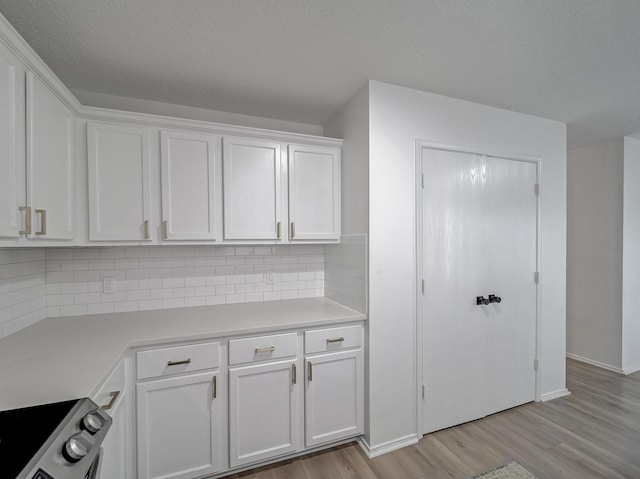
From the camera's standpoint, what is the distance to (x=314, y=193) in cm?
236

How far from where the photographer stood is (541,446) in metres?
2.10

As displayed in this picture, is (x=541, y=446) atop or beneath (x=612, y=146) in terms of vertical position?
beneath

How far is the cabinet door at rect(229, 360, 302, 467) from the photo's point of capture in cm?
179

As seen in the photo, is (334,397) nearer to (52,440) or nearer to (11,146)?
(52,440)

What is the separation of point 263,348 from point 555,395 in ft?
9.10

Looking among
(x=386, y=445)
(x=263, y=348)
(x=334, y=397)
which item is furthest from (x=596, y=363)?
(x=263, y=348)

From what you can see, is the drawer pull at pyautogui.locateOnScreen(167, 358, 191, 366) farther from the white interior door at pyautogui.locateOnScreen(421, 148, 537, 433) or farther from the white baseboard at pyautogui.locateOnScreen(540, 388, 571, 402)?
the white baseboard at pyautogui.locateOnScreen(540, 388, 571, 402)

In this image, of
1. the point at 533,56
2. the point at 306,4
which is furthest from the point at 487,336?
the point at 306,4

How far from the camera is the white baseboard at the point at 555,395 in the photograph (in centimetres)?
269

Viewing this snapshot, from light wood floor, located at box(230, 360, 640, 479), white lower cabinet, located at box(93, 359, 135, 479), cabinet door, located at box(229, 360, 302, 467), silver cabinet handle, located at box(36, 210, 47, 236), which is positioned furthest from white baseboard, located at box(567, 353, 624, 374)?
silver cabinet handle, located at box(36, 210, 47, 236)

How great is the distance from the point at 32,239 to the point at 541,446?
330 centimetres

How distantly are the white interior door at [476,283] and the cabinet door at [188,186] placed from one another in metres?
1.54

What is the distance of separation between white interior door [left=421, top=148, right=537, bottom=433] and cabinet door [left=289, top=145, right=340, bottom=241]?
68 cm

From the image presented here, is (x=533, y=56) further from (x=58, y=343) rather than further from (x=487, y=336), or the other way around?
(x=58, y=343)
